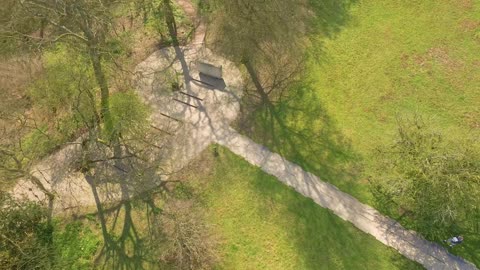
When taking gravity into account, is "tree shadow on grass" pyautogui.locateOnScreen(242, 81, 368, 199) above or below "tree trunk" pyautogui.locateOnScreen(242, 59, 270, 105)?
below

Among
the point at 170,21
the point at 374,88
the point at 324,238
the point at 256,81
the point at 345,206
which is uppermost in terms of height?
the point at 170,21

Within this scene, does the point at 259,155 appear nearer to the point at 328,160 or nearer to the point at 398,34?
the point at 328,160

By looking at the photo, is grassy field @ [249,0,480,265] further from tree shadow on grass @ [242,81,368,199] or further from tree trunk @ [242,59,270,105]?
tree trunk @ [242,59,270,105]

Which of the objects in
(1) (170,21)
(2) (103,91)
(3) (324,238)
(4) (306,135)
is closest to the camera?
(3) (324,238)

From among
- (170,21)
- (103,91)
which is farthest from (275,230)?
(170,21)

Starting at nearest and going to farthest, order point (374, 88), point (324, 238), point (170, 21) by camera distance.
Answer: point (324, 238) < point (374, 88) < point (170, 21)

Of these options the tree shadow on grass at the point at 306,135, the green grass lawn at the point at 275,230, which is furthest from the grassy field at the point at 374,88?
the green grass lawn at the point at 275,230

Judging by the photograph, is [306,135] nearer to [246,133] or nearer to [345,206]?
[246,133]

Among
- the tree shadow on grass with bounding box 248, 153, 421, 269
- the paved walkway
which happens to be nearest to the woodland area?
the tree shadow on grass with bounding box 248, 153, 421, 269
